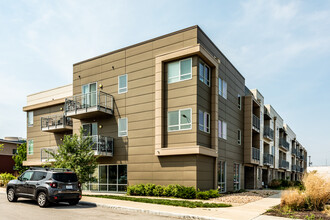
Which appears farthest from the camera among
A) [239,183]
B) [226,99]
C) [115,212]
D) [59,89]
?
[59,89]

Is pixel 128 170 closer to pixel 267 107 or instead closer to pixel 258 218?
pixel 258 218

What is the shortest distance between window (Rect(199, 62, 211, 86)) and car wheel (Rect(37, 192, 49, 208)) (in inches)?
460

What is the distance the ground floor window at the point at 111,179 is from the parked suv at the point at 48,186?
24.2ft

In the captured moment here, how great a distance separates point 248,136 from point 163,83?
12.2 meters

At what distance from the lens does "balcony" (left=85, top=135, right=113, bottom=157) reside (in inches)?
866

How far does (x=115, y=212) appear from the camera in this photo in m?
13.1

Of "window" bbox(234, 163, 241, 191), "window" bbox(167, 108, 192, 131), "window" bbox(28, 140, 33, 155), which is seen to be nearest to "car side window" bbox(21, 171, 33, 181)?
"window" bbox(167, 108, 192, 131)

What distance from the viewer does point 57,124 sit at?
28391 millimetres

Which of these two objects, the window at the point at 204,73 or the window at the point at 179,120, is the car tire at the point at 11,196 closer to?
the window at the point at 179,120

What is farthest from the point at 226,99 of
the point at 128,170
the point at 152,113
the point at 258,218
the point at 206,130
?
the point at 258,218

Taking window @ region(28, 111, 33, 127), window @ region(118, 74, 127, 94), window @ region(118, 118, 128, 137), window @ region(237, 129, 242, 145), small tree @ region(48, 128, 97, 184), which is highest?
window @ region(118, 74, 127, 94)

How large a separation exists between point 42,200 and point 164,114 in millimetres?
9485

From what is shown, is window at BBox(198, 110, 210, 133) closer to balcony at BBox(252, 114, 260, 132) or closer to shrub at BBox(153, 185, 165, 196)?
shrub at BBox(153, 185, 165, 196)

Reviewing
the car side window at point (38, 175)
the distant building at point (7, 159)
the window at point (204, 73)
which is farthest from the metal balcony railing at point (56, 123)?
the distant building at point (7, 159)
